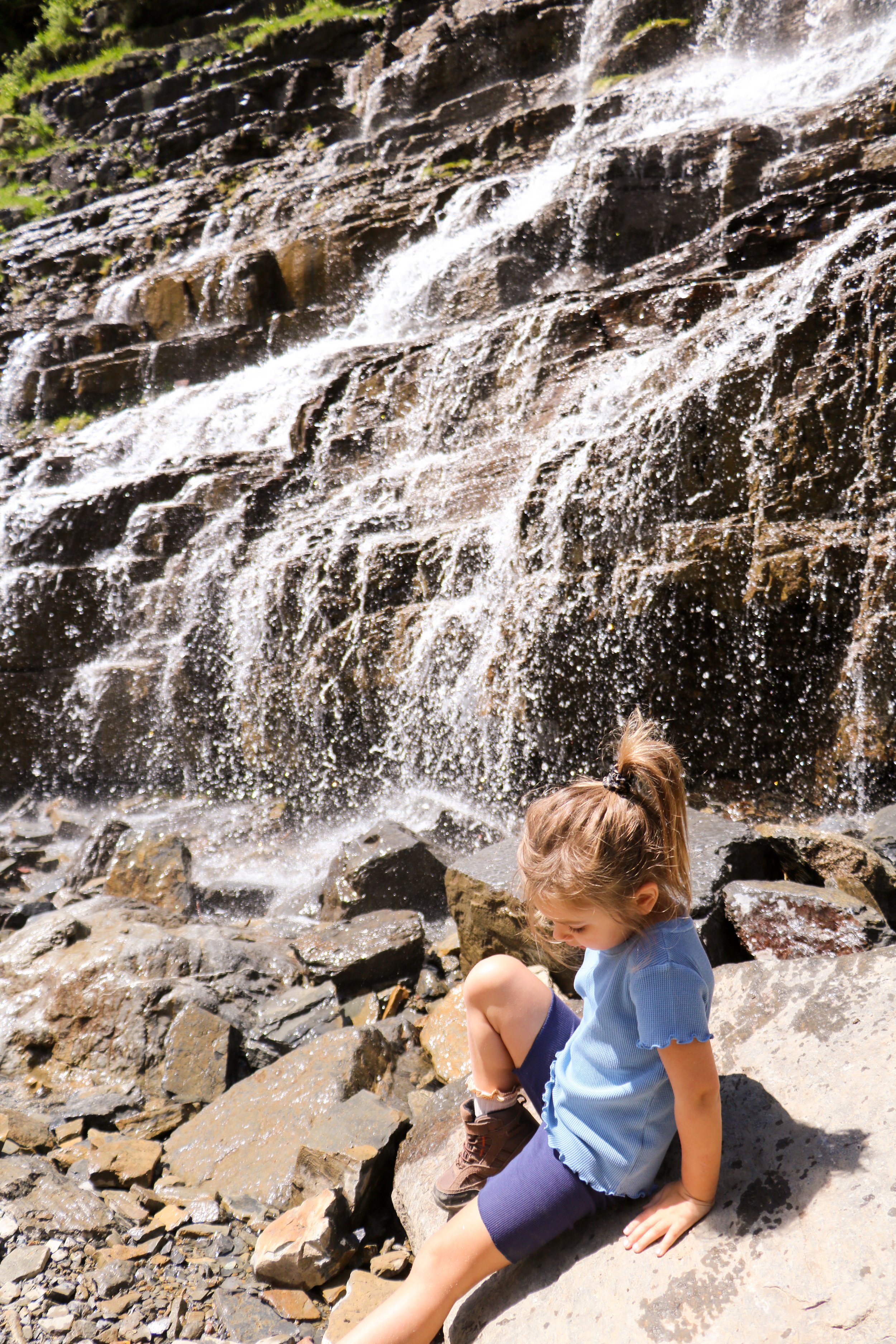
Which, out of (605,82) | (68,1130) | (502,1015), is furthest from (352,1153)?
(605,82)

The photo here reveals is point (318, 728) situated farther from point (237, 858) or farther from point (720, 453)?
point (720, 453)

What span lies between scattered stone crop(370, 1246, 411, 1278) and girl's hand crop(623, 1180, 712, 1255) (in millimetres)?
1062

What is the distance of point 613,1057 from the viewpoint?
2.03m

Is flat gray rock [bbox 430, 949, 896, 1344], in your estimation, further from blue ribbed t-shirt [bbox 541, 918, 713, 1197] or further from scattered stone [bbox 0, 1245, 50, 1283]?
scattered stone [bbox 0, 1245, 50, 1283]

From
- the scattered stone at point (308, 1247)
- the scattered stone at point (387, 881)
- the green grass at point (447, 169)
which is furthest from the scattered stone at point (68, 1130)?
the green grass at point (447, 169)

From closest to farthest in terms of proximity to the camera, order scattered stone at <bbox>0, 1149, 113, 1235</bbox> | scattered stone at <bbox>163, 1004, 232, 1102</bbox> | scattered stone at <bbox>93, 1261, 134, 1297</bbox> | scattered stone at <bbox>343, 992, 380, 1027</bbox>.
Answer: scattered stone at <bbox>93, 1261, 134, 1297</bbox> → scattered stone at <bbox>0, 1149, 113, 1235</bbox> → scattered stone at <bbox>163, 1004, 232, 1102</bbox> → scattered stone at <bbox>343, 992, 380, 1027</bbox>

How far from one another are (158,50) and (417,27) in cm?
1010

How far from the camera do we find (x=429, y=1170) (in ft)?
9.09

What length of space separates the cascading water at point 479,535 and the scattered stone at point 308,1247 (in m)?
4.22

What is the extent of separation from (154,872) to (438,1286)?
480 cm

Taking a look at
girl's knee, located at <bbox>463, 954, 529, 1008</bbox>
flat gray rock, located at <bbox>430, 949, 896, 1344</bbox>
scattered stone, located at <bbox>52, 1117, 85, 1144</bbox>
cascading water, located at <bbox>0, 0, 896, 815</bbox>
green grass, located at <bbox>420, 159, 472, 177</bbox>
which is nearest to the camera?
flat gray rock, located at <bbox>430, 949, 896, 1344</bbox>

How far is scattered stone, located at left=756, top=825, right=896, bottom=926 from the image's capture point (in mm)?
4148

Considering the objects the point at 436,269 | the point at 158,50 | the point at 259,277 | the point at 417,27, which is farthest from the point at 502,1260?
the point at 158,50

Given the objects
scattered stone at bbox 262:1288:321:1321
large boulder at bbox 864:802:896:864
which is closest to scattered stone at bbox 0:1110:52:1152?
scattered stone at bbox 262:1288:321:1321
